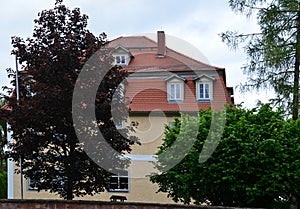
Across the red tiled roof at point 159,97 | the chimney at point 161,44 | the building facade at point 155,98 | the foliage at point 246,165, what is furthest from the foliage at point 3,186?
the foliage at point 246,165

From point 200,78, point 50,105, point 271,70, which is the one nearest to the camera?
point 50,105

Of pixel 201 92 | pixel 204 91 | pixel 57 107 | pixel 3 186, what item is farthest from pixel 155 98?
pixel 57 107

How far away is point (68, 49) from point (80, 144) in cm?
273

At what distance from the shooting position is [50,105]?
1260 centimetres

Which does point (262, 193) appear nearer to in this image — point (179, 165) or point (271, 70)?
point (179, 165)

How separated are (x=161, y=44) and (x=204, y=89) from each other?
3917 mm

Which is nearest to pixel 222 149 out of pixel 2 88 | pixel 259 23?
pixel 259 23

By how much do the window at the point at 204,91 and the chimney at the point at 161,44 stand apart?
3040mm

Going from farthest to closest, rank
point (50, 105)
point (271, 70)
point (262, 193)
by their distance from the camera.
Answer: point (271, 70) → point (262, 193) → point (50, 105)

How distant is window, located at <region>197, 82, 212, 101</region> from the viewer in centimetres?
2350

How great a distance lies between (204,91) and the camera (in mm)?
23547

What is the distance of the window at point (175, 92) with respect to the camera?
75.9 feet

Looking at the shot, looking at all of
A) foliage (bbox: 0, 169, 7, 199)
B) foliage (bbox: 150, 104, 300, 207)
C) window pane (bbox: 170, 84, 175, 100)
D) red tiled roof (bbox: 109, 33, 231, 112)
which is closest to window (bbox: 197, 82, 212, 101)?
red tiled roof (bbox: 109, 33, 231, 112)

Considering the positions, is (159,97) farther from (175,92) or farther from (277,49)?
(277,49)
